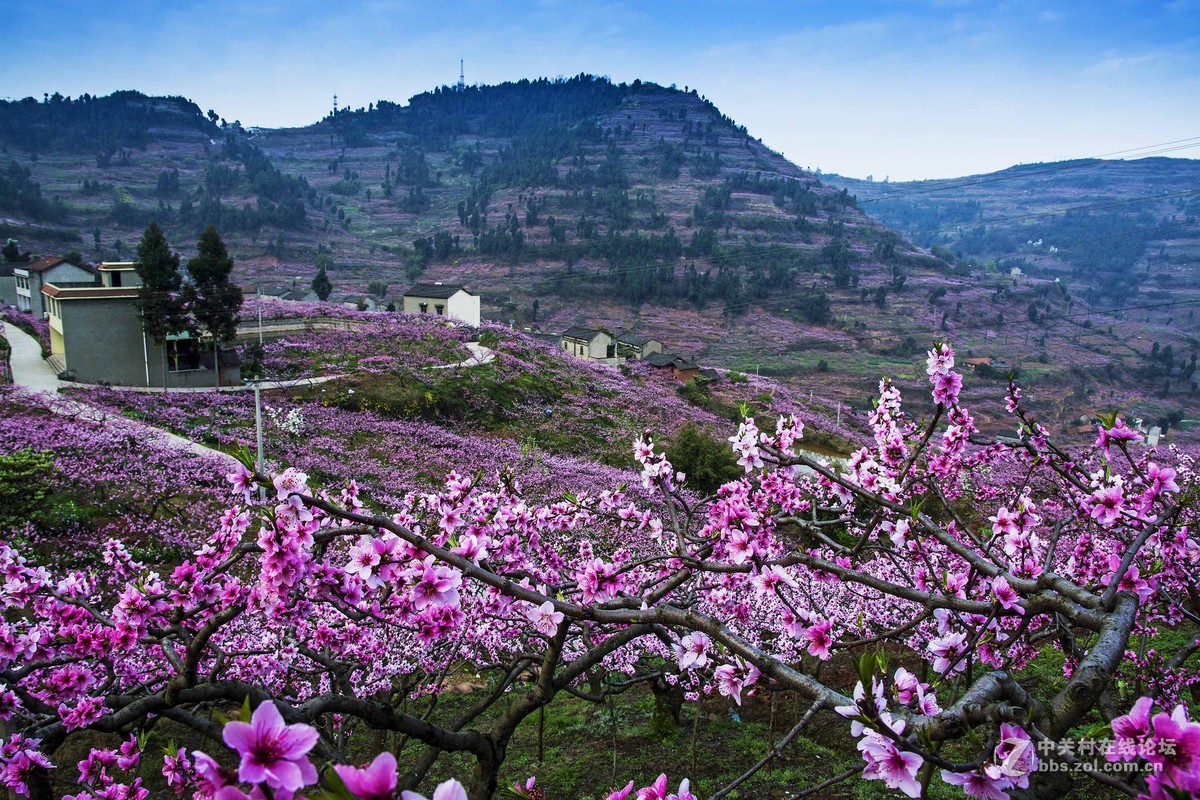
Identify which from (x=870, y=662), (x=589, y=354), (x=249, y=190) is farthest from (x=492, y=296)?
(x=870, y=662)

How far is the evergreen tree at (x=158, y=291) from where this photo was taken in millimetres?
27359

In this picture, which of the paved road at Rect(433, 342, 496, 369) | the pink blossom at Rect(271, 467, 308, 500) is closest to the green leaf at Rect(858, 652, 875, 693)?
the pink blossom at Rect(271, 467, 308, 500)

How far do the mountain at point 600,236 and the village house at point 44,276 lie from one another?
39.3 meters

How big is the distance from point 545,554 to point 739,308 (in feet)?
285

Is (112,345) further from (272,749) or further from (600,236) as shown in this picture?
(600,236)

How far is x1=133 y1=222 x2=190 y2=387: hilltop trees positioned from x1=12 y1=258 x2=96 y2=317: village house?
57.2ft

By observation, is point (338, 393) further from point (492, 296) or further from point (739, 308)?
point (739, 308)

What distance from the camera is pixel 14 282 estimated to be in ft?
162

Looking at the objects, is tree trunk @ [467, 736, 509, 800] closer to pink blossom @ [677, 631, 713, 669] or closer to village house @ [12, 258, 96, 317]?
pink blossom @ [677, 631, 713, 669]

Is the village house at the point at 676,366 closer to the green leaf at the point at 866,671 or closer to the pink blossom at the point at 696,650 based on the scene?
the pink blossom at the point at 696,650

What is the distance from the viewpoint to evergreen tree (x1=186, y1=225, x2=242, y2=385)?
95.3ft

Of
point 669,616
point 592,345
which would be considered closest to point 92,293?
point 592,345

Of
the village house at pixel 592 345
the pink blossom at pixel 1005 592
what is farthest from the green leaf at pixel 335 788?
the village house at pixel 592 345

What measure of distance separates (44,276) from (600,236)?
76.9 m
